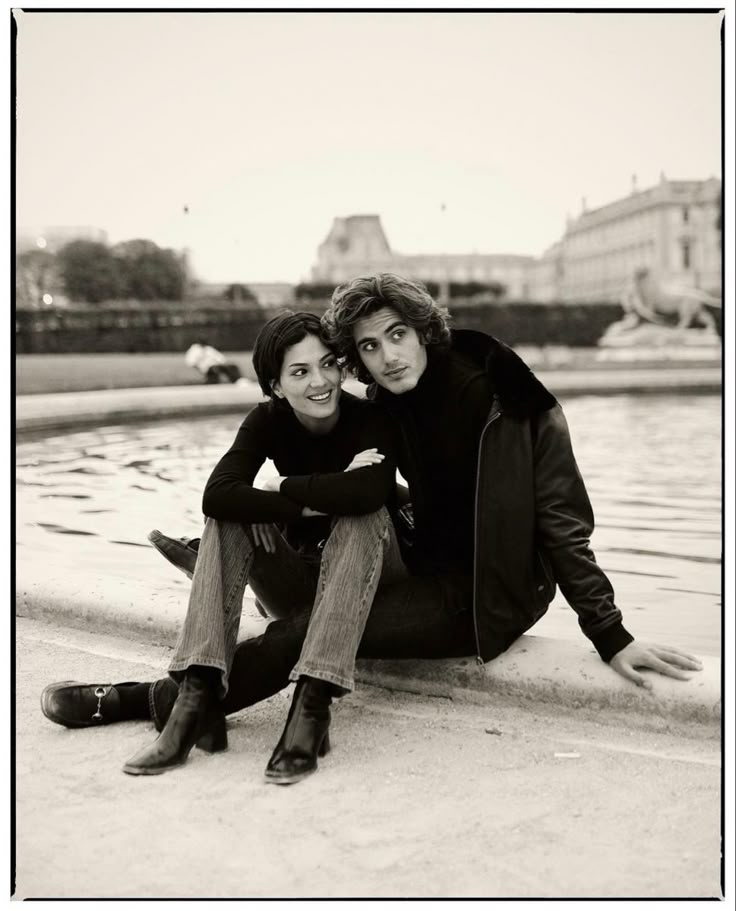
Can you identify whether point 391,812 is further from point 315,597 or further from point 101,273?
point 101,273

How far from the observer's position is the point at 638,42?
3504 millimetres

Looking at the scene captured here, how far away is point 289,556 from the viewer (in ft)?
11.3

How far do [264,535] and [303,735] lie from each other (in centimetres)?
65

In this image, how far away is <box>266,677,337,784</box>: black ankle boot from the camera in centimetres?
295

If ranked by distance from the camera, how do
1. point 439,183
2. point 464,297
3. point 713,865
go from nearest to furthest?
point 713,865
point 439,183
point 464,297

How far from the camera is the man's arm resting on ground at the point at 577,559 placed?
3.19m

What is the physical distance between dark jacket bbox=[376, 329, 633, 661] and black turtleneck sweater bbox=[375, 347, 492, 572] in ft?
0.33

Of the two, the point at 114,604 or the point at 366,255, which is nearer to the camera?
the point at 114,604

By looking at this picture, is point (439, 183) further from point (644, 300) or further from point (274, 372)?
point (274, 372)

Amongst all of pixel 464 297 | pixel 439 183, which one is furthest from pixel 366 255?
pixel 439 183

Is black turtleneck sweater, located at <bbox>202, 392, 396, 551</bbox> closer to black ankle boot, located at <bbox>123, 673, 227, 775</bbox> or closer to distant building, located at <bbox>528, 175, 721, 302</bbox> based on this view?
black ankle boot, located at <bbox>123, 673, 227, 775</bbox>

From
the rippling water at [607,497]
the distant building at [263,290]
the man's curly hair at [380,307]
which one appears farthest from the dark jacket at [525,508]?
the distant building at [263,290]

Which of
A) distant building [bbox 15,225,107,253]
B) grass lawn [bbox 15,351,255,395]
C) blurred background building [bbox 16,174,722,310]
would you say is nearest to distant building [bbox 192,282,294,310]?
blurred background building [bbox 16,174,722,310]

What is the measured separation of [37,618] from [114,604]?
1.40 feet
